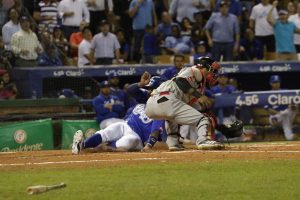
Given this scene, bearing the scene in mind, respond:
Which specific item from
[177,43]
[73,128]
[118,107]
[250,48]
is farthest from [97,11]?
[73,128]

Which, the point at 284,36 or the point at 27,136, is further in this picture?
the point at 284,36

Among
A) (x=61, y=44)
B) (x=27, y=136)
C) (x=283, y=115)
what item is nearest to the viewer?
(x=27, y=136)

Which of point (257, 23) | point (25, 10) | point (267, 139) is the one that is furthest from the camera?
point (257, 23)

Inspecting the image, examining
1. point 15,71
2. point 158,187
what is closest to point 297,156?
point 158,187

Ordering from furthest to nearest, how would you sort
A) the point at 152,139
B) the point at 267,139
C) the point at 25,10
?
the point at 25,10, the point at 267,139, the point at 152,139

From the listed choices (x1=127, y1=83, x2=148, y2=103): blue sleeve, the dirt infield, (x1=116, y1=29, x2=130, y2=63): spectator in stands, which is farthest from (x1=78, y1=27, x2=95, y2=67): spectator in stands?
the dirt infield

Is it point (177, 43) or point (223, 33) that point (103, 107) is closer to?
point (177, 43)

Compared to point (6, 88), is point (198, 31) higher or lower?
higher

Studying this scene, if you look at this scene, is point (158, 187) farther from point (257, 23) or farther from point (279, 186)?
point (257, 23)
